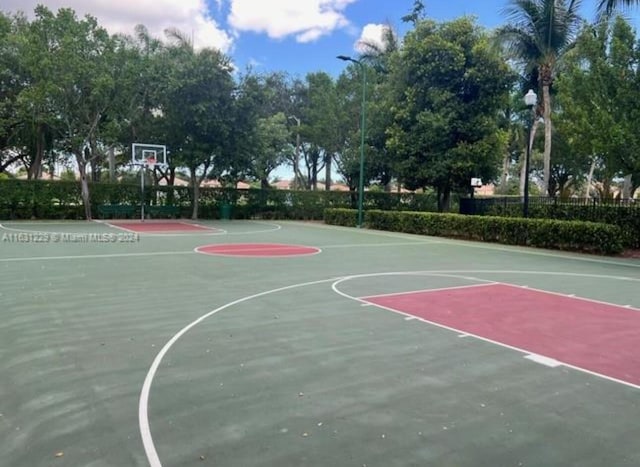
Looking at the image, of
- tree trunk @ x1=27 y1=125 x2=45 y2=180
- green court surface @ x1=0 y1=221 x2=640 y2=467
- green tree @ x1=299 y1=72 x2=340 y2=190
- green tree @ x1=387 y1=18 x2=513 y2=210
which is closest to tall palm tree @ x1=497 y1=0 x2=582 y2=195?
green tree @ x1=387 y1=18 x2=513 y2=210

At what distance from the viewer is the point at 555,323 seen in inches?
246

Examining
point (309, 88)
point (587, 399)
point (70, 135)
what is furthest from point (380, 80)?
point (587, 399)

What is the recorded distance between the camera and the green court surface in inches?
123

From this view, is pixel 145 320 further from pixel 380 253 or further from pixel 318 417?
pixel 380 253

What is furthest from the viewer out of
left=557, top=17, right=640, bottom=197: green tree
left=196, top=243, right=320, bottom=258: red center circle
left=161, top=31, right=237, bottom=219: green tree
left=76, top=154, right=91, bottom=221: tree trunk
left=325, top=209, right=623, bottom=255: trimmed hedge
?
left=161, top=31, right=237, bottom=219: green tree

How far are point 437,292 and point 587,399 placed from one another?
169 inches

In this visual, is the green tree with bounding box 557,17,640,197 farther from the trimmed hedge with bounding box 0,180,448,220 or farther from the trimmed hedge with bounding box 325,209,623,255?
the trimmed hedge with bounding box 0,180,448,220

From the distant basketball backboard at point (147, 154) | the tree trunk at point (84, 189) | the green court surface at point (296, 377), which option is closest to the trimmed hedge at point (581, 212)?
the green court surface at point (296, 377)

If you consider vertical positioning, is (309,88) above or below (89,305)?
above

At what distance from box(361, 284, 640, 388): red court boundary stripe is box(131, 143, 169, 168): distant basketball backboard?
2002 centimetres

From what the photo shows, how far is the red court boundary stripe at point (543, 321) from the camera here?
493 cm

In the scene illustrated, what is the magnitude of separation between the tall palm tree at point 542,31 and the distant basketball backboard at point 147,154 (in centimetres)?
1630

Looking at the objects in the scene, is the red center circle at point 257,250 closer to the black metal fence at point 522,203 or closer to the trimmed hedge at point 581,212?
the trimmed hedge at point 581,212

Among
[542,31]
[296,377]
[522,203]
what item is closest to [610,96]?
[522,203]
